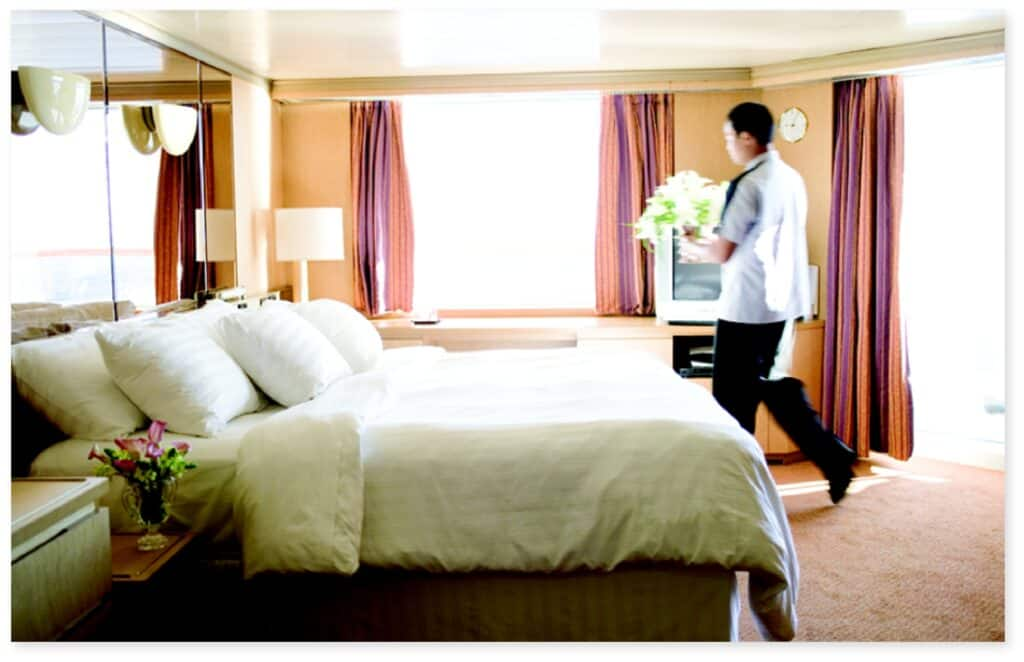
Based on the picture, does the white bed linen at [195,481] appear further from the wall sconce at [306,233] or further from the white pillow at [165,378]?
the wall sconce at [306,233]

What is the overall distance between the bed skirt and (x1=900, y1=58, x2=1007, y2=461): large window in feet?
9.12

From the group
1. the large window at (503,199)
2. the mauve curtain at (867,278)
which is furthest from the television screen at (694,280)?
the large window at (503,199)

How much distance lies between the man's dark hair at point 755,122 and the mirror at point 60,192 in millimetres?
2285

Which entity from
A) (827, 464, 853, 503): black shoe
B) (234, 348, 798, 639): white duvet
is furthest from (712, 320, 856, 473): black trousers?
(234, 348, 798, 639): white duvet

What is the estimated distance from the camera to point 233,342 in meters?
3.25

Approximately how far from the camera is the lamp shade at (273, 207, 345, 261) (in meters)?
5.15

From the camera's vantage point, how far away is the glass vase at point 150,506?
8.00 ft

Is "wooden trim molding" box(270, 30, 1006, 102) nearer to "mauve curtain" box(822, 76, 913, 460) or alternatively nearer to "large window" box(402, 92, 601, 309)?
"large window" box(402, 92, 601, 309)

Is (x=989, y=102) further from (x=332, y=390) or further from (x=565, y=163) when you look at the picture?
(x=332, y=390)

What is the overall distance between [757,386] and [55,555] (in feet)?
8.38

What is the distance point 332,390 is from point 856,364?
9.93 feet

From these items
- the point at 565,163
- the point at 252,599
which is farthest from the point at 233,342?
the point at 565,163

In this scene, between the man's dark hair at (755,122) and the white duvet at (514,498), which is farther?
the man's dark hair at (755,122)

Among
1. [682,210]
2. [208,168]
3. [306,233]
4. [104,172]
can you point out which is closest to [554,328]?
[682,210]
